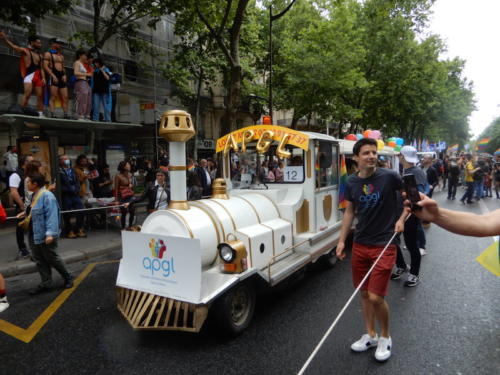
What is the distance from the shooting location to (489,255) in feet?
5.38

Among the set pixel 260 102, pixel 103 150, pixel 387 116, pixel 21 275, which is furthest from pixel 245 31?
pixel 387 116

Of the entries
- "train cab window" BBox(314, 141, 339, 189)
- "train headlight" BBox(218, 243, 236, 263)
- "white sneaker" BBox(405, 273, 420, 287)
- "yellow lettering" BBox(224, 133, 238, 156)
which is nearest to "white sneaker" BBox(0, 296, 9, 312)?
"train headlight" BBox(218, 243, 236, 263)

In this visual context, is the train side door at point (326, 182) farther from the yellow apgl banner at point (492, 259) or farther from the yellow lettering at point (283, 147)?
the yellow apgl banner at point (492, 259)

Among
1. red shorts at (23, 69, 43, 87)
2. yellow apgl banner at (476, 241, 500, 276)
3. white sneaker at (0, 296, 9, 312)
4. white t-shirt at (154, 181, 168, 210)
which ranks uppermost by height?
red shorts at (23, 69, 43, 87)

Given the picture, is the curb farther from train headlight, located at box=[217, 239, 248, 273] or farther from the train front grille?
train headlight, located at box=[217, 239, 248, 273]

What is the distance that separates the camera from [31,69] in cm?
912

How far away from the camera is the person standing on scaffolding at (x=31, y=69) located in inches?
349

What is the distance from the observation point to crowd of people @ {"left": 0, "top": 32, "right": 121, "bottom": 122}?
902 cm

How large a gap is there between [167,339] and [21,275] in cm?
385

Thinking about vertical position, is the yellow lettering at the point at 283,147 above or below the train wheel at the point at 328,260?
above

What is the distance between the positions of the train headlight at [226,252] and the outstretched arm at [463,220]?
2107mm

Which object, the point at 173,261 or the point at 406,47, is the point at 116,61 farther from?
the point at 406,47

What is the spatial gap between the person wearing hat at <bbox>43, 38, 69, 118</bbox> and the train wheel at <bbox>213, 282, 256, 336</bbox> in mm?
7834

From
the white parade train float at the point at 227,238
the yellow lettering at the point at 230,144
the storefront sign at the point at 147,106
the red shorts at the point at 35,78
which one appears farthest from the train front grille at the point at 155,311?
the storefront sign at the point at 147,106
